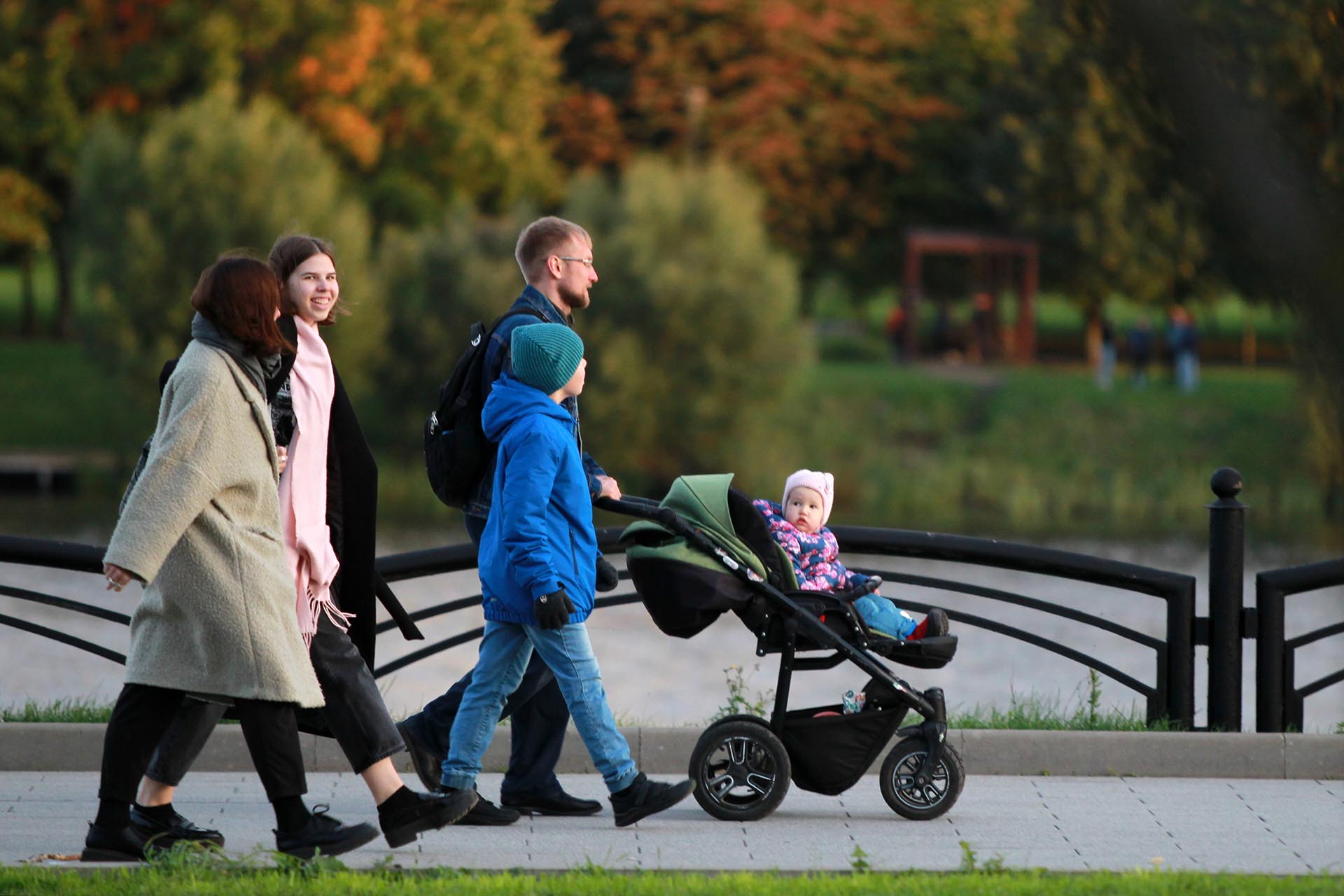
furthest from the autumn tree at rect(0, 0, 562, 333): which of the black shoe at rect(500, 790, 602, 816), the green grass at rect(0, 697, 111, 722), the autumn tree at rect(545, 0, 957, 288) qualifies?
the black shoe at rect(500, 790, 602, 816)

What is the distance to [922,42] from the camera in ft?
155

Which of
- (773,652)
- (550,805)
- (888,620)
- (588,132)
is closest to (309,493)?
(550,805)

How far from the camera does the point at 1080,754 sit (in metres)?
6.63

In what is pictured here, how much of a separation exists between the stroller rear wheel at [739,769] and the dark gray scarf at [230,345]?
1.78 m

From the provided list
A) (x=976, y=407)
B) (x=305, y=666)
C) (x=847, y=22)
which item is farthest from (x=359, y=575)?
(x=847, y=22)

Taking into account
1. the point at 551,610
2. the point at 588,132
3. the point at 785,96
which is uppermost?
the point at 785,96

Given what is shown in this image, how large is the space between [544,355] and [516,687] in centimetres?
103

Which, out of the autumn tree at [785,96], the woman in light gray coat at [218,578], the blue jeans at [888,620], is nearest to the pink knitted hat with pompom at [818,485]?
the blue jeans at [888,620]

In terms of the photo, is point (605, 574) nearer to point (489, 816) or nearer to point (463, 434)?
point (463, 434)

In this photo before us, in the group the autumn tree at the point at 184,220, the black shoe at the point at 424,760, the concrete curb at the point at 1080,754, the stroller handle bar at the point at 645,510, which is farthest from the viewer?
the autumn tree at the point at 184,220

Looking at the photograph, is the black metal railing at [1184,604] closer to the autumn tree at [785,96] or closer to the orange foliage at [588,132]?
the autumn tree at [785,96]

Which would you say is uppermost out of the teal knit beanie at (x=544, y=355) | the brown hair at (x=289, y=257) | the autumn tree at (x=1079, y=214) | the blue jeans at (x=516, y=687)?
the autumn tree at (x=1079, y=214)

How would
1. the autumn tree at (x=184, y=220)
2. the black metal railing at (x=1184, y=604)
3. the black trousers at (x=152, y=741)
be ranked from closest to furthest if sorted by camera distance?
the black trousers at (x=152, y=741) → the black metal railing at (x=1184, y=604) → the autumn tree at (x=184, y=220)

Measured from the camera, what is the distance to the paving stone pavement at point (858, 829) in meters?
5.25
